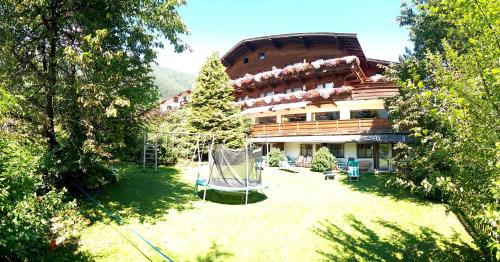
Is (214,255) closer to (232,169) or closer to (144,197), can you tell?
(232,169)

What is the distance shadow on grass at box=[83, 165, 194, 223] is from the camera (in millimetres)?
12125

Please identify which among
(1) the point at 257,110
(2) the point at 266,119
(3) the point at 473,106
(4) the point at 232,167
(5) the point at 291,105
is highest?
(5) the point at 291,105

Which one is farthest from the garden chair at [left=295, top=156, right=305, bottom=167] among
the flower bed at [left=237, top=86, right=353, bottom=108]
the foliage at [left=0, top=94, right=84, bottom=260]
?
the foliage at [left=0, top=94, right=84, bottom=260]

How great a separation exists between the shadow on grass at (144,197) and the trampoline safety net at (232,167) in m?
1.81

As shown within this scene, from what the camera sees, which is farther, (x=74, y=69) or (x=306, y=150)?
(x=306, y=150)

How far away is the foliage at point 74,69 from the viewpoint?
985 centimetres

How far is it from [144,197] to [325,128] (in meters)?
18.5

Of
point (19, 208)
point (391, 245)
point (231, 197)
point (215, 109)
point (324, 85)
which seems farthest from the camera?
point (324, 85)

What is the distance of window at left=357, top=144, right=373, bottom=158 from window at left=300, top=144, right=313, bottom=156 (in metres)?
4.92

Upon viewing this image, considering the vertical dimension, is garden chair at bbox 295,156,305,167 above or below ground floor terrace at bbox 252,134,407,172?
below

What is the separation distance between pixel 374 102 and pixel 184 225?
23041 millimetres

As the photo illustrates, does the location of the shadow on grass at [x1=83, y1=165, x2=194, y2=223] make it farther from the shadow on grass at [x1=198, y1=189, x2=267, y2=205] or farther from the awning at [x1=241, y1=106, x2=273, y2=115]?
the awning at [x1=241, y1=106, x2=273, y2=115]

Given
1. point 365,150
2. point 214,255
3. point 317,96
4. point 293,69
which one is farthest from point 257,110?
point 214,255

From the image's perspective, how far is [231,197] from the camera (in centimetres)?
1620
